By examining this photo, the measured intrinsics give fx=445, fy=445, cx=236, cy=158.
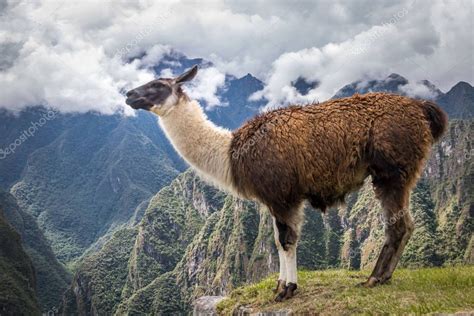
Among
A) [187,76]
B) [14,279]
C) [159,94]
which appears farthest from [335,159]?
[14,279]

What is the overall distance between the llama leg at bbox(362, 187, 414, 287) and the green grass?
0.63 feet

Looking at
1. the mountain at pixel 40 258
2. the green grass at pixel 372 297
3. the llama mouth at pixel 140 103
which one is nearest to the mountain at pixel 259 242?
the mountain at pixel 40 258

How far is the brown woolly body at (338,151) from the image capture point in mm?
5906

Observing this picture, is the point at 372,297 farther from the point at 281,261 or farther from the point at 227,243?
the point at 227,243

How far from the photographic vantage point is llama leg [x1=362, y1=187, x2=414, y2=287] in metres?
5.86

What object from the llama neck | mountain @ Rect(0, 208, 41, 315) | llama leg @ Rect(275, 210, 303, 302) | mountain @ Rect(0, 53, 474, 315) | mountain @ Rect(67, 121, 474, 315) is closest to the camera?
llama leg @ Rect(275, 210, 303, 302)

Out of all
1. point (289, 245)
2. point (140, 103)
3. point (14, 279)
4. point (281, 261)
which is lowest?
point (14, 279)

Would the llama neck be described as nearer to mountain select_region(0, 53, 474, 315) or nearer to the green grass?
the green grass

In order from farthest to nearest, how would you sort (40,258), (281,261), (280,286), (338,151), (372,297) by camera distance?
1. (40,258)
2. (280,286)
3. (281,261)
4. (338,151)
5. (372,297)

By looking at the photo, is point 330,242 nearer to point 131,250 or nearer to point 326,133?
point 131,250

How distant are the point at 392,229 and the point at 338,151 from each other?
1261 mm

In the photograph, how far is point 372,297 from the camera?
17.2 feet

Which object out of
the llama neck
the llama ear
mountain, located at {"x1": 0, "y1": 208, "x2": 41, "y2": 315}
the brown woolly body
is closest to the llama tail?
the brown woolly body

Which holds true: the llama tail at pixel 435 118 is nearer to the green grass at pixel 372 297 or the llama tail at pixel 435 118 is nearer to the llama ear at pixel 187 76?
the green grass at pixel 372 297
